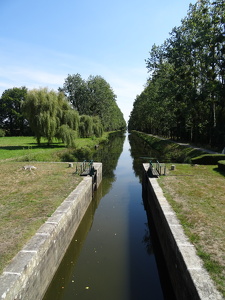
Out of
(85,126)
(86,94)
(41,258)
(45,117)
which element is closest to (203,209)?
(41,258)

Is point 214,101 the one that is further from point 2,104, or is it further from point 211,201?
point 2,104

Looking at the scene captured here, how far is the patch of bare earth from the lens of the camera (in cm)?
642

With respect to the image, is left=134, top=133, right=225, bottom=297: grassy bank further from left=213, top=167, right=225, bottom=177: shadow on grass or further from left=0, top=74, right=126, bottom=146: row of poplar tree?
left=0, top=74, right=126, bottom=146: row of poplar tree

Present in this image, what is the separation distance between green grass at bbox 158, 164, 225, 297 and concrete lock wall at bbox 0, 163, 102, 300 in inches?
156

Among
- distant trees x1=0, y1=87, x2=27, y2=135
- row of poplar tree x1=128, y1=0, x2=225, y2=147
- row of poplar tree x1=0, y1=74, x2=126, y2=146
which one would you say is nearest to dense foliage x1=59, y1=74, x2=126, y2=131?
row of poplar tree x1=0, y1=74, x2=126, y2=146

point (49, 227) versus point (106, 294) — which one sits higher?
point (49, 227)

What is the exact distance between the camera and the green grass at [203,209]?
545 centimetres

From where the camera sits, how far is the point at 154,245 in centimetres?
884

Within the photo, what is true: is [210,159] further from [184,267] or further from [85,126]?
[85,126]

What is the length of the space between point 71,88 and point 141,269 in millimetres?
55214

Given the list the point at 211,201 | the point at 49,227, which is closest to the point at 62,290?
the point at 49,227

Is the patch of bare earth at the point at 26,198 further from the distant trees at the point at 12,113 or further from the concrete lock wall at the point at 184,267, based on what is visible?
the distant trees at the point at 12,113

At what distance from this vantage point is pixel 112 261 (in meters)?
7.61

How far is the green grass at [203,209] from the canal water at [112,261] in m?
1.68
